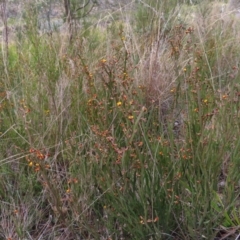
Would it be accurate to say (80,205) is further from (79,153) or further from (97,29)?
(97,29)

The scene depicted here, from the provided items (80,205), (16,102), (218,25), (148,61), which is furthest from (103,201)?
(218,25)

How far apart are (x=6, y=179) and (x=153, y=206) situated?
0.91m

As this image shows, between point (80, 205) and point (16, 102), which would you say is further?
point (16, 102)

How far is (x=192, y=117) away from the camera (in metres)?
2.36

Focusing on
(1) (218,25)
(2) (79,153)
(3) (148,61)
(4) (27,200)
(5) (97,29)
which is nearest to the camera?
(2) (79,153)

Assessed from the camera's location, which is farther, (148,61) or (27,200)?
(148,61)

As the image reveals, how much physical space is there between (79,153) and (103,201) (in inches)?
9.8

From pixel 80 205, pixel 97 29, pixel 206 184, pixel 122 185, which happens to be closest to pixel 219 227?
pixel 206 184

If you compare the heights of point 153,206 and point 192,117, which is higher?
point 192,117

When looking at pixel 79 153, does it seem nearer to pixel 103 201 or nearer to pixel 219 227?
pixel 103 201

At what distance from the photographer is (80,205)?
237cm

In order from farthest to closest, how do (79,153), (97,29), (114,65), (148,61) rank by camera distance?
(97,29) < (148,61) < (114,65) < (79,153)

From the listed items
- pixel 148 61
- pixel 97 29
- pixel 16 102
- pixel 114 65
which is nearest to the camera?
pixel 114 65

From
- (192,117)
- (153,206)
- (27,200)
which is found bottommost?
(27,200)
